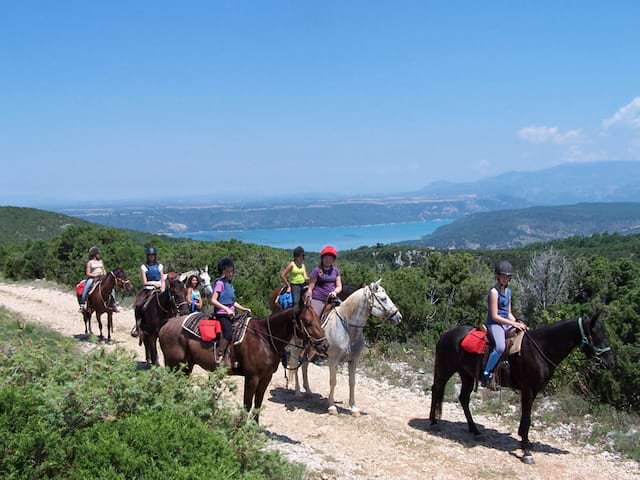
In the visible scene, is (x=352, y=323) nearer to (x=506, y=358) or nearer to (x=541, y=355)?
(x=506, y=358)

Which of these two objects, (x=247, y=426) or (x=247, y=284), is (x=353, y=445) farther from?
(x=247, y=284)

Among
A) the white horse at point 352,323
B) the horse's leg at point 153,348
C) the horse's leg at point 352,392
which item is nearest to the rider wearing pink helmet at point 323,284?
the white horse at point 352,323

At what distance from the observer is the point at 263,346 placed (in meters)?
7.29

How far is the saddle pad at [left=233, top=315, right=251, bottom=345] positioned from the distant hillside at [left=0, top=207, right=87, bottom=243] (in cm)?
6304

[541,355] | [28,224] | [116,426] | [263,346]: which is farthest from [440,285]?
[28,224]

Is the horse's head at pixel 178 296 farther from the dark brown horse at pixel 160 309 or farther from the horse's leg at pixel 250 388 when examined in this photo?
the horse's leg at pixel 250 388

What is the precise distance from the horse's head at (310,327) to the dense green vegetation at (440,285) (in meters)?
5.24

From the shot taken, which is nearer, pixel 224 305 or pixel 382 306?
pixel 224 305

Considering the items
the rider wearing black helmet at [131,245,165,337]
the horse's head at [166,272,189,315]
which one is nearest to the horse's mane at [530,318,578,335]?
the horse's head at [166,272,189,315]

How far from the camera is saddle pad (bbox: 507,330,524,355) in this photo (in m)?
7.38

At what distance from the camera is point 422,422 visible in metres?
8.58

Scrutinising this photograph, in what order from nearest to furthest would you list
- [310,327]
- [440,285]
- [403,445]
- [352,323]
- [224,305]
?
[310,327], [403,445], [224,305], [352,323], [440,285]

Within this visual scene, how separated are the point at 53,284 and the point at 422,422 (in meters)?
22.5

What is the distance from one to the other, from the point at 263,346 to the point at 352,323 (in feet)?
6.54
